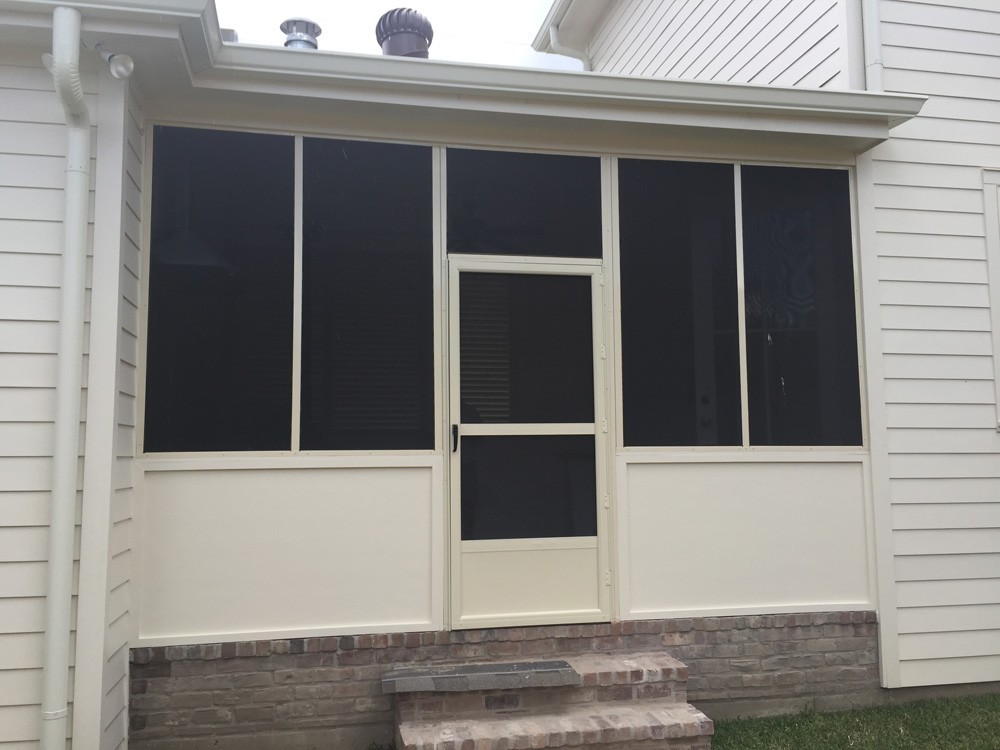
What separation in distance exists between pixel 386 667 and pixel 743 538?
177 cm

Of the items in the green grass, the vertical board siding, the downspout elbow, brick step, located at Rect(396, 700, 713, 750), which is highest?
the vertical board siding

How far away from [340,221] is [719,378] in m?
1.94

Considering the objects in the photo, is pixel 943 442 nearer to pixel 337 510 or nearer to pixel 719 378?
pixel 719 378

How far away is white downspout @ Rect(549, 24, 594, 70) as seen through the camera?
7828 millimetres

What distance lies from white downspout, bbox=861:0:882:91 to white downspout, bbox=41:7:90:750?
3.71 metres

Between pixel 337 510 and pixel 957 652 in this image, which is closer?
pixel 337 510

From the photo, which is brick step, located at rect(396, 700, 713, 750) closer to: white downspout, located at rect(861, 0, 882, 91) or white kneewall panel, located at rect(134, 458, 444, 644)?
white kneewall panel, located at rect(134, 458, 444, 644)

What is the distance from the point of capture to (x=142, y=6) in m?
2.88

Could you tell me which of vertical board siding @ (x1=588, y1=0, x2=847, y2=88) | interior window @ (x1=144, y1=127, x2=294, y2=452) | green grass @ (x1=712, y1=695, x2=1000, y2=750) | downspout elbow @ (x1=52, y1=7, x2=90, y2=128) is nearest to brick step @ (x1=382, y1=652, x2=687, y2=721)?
green grass @ (x1=712, y1=695, x2=1000, y2=750)

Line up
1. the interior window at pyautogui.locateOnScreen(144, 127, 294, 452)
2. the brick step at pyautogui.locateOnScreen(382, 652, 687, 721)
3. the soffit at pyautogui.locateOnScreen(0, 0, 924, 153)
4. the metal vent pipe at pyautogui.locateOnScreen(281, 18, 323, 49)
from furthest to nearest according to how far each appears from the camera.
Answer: the metal vent pipe at pyautogui.locateOnScreen(281, 18, 323, 49)
the interior window at pyautogui.locateOnScreen(144, 127, 294, 452)
the brick step at pyautogui.locateOnScreen(382, 652, 687, 721)
the soffit at pyautogui.locateOnScreen(0, 0, 924, 153)

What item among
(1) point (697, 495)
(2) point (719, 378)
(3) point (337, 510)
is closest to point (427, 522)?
(3) point (337, 510)

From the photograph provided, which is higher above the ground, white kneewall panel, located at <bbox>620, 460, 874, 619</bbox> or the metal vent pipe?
the metal vent pipe

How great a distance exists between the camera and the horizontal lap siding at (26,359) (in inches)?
119

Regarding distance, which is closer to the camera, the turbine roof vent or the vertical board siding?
the turbine roof vent
